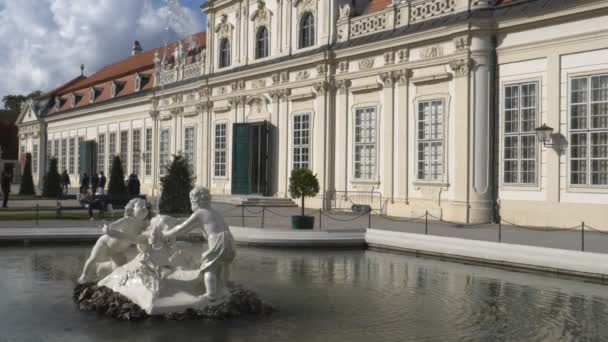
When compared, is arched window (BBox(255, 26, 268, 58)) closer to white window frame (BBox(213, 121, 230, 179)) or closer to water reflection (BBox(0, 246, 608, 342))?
white window frame (BBox(213, 121, 230, 179))

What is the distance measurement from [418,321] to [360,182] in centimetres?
1607

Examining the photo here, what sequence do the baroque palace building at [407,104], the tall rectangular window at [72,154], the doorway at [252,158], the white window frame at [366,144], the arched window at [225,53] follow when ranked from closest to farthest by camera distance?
1. the baroque palace building at [407,104]
2. the white window frame at [366,144]
3. the doorway at [252,158]
4. the arched window at [225,53]
5. the tall rectangular window at [72,154]

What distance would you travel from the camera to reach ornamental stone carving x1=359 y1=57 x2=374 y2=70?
22.9m

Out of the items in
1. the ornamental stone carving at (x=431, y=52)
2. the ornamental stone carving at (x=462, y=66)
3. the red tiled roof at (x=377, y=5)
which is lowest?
the ornamental stone carving at (x=462, y=66)

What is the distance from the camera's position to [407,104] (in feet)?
71.1

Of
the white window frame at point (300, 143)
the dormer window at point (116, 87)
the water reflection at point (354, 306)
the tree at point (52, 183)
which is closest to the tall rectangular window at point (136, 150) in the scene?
the dormer window at point (116, 87)

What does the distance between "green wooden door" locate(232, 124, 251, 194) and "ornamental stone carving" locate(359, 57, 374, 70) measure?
678 cm

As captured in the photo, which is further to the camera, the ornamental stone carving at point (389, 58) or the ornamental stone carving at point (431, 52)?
the ornamental stone carving at point (389, 58)

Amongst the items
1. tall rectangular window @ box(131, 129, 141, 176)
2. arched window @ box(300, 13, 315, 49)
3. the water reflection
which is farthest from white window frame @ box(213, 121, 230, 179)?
the water reflection

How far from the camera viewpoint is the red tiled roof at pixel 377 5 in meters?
23.7

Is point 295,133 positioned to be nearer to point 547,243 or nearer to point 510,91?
point 510,91

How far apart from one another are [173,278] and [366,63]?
55.3ft

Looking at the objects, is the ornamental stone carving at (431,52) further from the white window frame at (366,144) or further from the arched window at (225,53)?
the arched window at (225,53)

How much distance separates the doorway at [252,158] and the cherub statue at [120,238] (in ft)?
62.4
